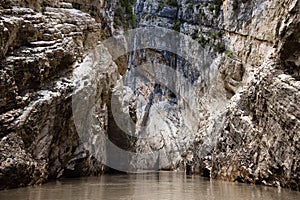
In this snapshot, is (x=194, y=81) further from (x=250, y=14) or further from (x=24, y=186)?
(x=24, y=186)

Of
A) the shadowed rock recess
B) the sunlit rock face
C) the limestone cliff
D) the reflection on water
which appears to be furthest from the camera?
the sunlit rock face

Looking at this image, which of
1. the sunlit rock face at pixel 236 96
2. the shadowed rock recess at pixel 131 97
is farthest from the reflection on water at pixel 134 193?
the sunlit rock face at pixel 236 96

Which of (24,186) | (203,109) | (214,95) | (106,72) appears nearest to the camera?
(24,186)

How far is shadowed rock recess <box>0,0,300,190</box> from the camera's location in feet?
34.5

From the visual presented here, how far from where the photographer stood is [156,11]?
3791 cm

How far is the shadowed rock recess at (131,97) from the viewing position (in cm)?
1052

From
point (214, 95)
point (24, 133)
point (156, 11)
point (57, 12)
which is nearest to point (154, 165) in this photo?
point (214, 95)

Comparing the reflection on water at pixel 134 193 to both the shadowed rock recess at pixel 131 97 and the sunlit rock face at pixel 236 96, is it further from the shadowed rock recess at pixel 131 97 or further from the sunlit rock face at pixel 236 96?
the sunlit rock face at pixel 236 96

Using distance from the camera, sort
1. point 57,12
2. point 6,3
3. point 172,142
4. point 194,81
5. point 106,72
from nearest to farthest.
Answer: point 6,3 < point 57,12 < point 106,72 < point 194,81 < point 172,142

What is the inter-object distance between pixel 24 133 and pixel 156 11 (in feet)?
98.6

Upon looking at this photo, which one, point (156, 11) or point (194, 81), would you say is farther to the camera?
point (156, 11)

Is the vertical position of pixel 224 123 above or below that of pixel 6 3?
below

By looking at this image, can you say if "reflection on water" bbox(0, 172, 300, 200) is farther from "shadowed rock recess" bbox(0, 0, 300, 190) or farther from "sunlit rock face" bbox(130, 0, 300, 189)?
"sunlit rock face" bbox(130, 0, 300, 189)

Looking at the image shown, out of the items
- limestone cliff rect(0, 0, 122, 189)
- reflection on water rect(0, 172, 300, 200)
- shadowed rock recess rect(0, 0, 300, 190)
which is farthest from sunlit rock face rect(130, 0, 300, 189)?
limestone cliff rect(0, 0, 122, 189)
